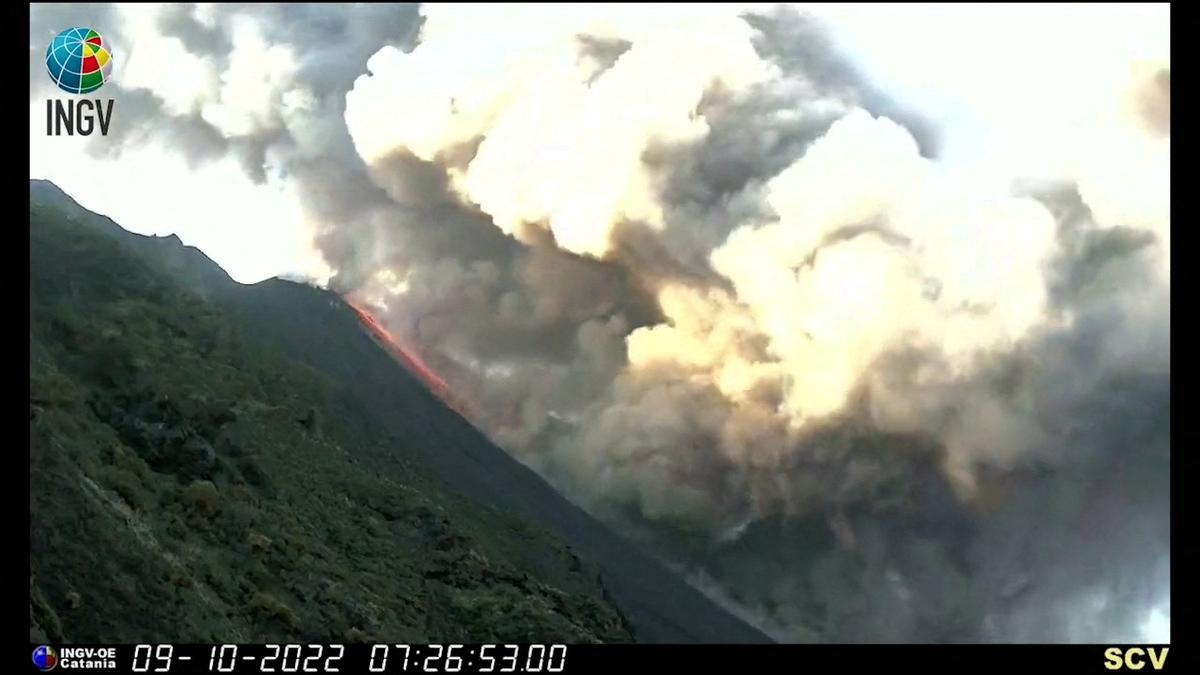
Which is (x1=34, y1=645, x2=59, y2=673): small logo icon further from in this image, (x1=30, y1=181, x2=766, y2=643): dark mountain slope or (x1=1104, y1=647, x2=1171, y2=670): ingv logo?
(x1=30, y1=181, x2=766, y2=643): dark mountain slope

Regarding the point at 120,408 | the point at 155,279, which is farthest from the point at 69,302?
the point at 155,279

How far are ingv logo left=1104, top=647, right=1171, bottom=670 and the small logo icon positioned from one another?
46.7 m

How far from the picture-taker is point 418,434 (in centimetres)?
16750

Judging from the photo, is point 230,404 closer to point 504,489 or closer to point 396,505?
point 396,505

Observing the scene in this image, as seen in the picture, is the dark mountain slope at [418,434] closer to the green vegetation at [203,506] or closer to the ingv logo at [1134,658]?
the green vegetation at [203,506]

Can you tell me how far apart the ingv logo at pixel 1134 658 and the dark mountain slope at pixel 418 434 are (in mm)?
85945

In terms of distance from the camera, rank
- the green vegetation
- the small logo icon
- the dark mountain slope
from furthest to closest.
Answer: the dark mountain slope → the green vegetation → the small logo icon

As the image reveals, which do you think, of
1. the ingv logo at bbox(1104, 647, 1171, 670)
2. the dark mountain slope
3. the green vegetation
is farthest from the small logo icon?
the dark mountain slope

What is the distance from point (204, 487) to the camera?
70.6m

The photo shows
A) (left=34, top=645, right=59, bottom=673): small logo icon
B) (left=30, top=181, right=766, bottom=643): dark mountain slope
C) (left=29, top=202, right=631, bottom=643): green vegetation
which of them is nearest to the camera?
(left=34, top=645, right=59, bottom=673): small logo icon

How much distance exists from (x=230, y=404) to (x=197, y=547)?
30925mm

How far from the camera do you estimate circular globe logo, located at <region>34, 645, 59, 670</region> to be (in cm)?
4378

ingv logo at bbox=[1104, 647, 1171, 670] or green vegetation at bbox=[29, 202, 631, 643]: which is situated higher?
green vegetation at bbox=[29, 202, 631, 643]

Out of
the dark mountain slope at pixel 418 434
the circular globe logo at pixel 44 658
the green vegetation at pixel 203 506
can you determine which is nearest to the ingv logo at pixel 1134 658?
→ the green vegetation at pixel 203 506
